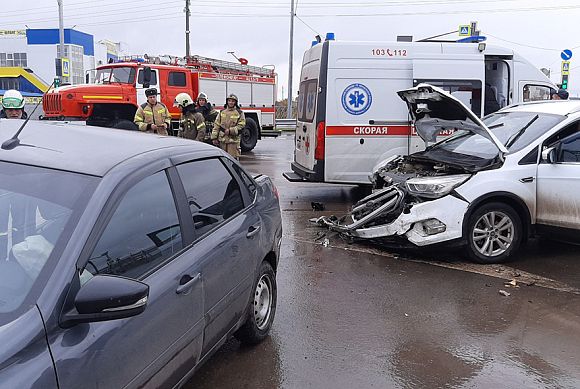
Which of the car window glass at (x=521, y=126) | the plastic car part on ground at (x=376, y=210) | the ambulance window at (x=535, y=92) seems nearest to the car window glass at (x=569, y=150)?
the car window glass at (x=521, y=126)

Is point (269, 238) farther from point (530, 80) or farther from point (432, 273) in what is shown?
point (530, 80)

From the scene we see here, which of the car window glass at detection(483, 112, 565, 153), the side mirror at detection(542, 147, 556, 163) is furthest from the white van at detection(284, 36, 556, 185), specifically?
the side mirror at detection(542, 147, 556, 163)

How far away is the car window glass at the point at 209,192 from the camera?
316 centimetres

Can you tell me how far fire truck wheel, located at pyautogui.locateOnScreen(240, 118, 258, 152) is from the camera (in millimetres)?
18984

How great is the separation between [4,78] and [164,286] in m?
56.0

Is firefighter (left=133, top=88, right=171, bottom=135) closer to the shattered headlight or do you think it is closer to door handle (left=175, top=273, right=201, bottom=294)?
the shattered headlight

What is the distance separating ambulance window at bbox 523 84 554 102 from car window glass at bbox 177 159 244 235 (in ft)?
26.3

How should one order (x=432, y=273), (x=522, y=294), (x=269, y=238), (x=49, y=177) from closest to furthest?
(x=49, y=177) < (x=269, y=238) < (x=522, y=294) < (x=432, y=273)

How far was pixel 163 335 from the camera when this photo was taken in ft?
8.32

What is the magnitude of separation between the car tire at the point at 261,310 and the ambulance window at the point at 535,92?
7.74m

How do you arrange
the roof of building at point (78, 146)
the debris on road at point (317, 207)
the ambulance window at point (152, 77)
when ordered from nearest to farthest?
the roof of building at point (78, 146) → the debris on road at point (317, 207) → the ambulance window at point (152, 77)

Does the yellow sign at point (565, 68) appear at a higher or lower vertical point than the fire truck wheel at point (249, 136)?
higher

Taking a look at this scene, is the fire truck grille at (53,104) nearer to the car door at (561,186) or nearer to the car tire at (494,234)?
the car tire at (494,234)

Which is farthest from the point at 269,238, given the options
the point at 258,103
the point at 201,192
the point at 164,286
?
the point at 258,103
